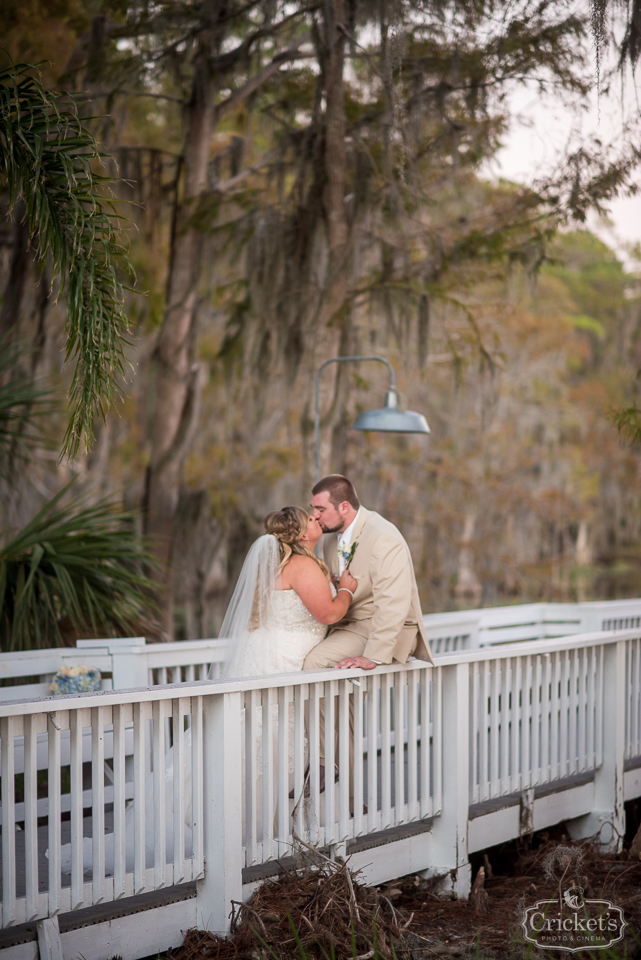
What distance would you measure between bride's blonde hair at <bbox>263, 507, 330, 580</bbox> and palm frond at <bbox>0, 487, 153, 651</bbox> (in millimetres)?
2314

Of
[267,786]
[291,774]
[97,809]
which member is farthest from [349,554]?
[97,809]

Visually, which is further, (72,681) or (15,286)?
(15,286)

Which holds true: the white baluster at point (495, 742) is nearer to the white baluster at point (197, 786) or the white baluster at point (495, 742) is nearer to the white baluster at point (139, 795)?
the white baluster at point (197, 786)

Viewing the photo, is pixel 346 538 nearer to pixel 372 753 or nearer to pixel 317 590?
pixel 317 590

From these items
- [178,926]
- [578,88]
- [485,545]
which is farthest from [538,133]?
[485,545]

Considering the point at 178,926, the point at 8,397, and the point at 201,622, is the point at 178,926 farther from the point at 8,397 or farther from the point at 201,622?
the point at 201,622

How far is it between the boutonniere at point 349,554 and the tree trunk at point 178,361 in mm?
4998

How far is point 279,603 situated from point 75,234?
6.10ft

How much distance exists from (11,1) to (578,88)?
6.24m

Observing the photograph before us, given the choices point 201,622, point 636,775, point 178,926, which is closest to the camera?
point 178,926

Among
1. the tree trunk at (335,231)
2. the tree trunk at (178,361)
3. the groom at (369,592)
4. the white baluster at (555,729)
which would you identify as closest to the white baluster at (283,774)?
the groom at (369,592)

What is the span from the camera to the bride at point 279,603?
431cm

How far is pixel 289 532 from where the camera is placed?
174 inches

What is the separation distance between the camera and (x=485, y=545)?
17.8 m
